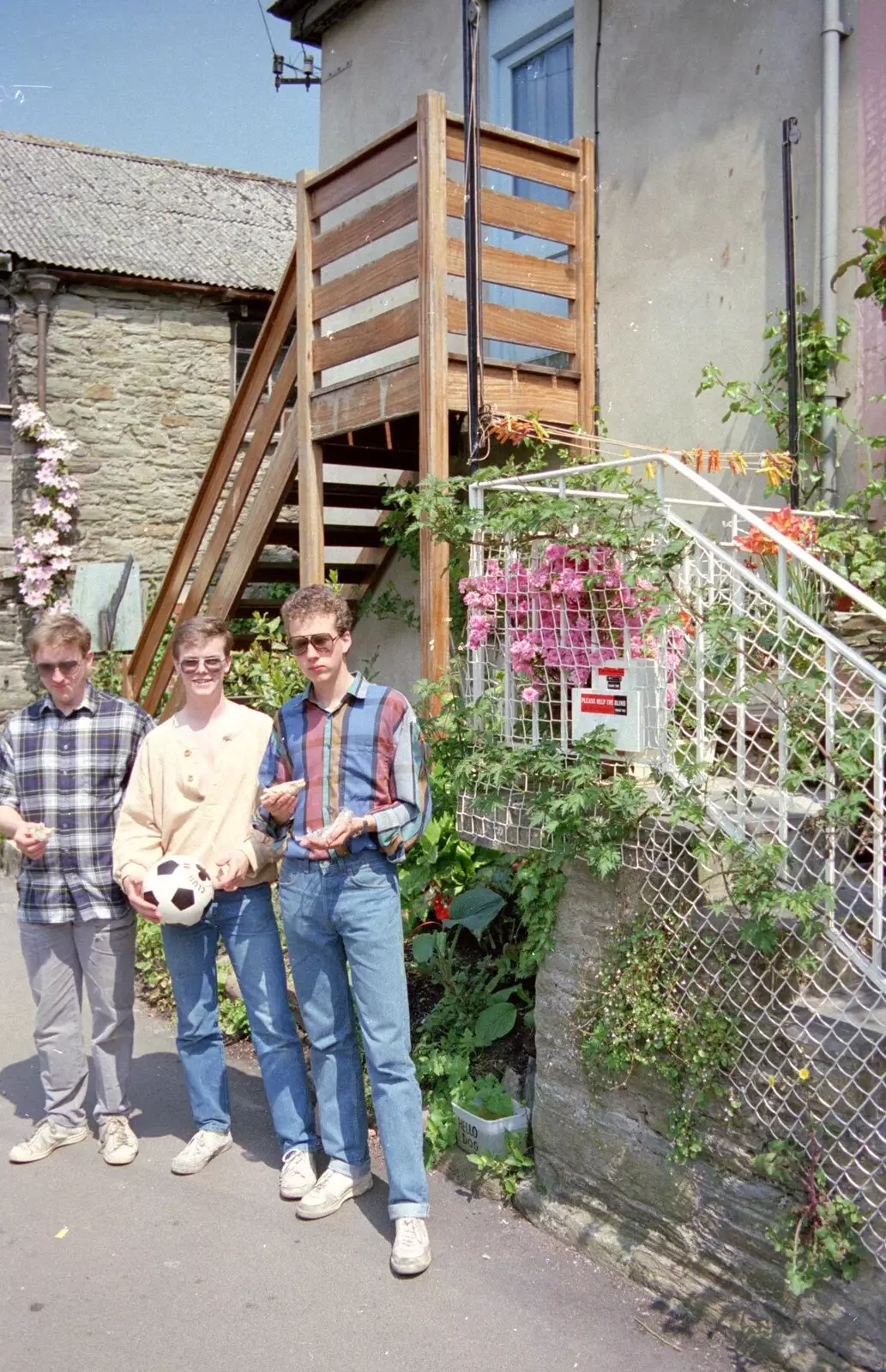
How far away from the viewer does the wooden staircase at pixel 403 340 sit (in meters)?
6.12

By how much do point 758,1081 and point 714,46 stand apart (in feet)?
16.8

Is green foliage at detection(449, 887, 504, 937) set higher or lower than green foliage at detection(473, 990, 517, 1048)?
higher

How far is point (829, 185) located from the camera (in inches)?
214

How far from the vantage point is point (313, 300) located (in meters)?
7.14

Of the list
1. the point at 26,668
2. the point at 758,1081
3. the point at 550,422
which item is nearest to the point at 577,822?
the point at 758,1081

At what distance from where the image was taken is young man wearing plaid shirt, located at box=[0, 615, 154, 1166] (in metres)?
4.41

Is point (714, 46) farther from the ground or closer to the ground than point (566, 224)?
farther from the ground

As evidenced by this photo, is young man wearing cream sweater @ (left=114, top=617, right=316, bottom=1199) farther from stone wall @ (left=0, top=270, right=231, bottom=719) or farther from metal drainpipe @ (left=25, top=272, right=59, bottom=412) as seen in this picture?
metal drainpipe @ (left=25, top=272, right=59, bottom=412)

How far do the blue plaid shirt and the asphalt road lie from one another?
1013mm

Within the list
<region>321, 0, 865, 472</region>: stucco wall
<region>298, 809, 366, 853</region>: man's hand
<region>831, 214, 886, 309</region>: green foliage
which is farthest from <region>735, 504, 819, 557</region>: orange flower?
<region>298, 809, 366, 853</region>: man's hand

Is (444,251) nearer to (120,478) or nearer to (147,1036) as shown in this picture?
(147,1036)

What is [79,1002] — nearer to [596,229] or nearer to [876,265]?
[876,265]

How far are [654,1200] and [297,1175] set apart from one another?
1.30 metres

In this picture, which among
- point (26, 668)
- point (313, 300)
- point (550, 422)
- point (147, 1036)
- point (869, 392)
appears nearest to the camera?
point (869, 392)
